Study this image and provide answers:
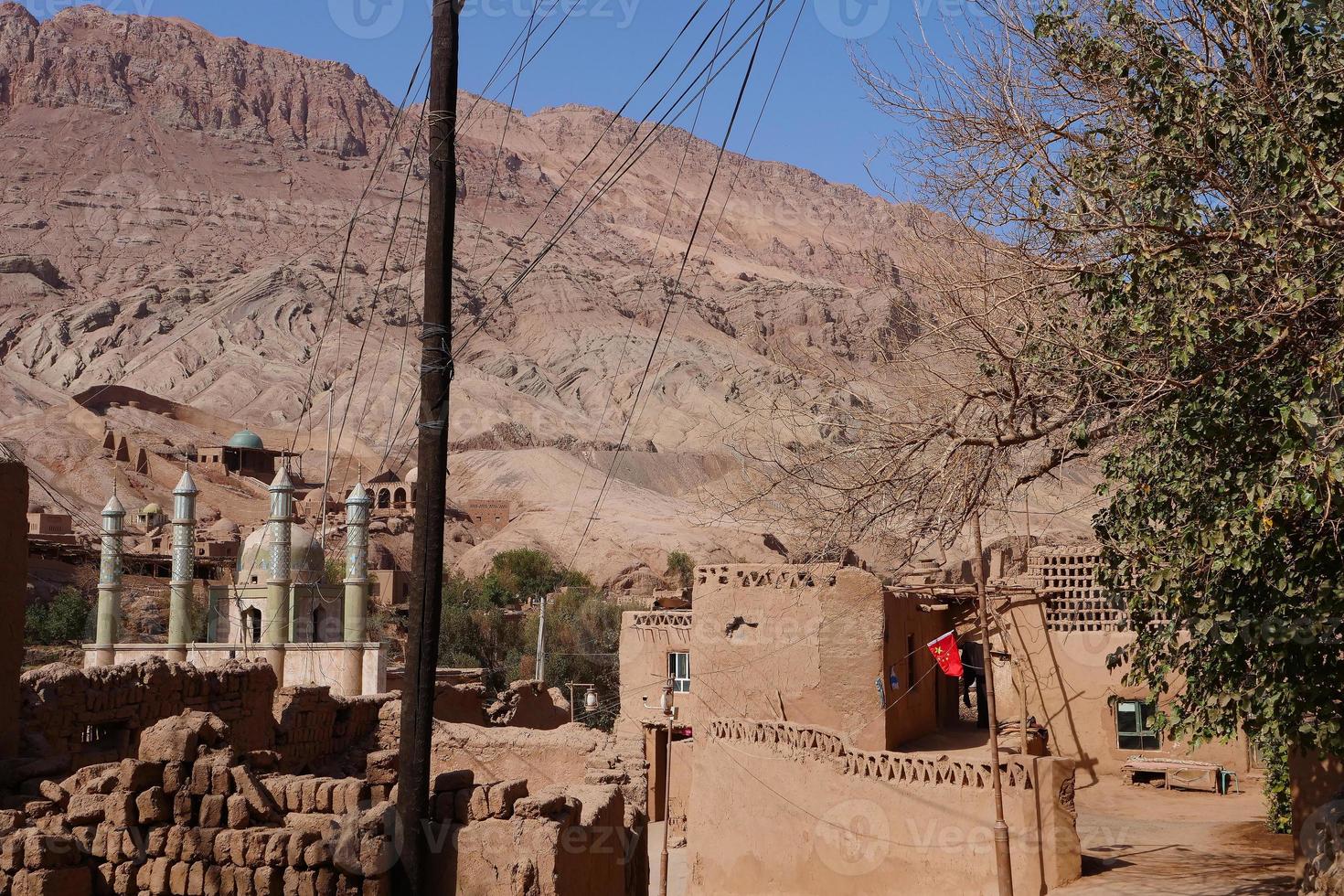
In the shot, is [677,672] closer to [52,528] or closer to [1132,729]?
[1132,729]

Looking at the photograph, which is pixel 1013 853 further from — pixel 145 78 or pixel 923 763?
pixel 145 78

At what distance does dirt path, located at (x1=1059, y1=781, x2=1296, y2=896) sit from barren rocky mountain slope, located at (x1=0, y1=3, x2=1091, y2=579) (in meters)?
6.47

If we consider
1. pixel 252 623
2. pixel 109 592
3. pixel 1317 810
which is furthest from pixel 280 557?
pixel 1317 810

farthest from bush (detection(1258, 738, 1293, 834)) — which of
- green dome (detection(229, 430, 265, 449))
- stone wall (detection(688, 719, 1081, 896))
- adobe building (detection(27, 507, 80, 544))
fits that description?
green dome (detection(229, 430, 265, 449))

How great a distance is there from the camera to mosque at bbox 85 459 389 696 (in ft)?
91.0

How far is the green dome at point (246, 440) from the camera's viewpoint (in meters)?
68.3

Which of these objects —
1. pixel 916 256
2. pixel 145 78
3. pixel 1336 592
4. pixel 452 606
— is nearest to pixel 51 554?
pixel 452 606

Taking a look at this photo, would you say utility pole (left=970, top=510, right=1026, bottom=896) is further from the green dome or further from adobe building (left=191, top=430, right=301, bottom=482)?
the green dome

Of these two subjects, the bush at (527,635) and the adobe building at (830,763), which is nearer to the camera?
the adobe building at (830,763)

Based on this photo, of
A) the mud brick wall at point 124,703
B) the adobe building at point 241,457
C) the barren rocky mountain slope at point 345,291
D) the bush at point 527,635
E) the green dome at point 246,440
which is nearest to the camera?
the mud brick wall at point 124,703

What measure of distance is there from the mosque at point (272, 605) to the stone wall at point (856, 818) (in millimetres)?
11304

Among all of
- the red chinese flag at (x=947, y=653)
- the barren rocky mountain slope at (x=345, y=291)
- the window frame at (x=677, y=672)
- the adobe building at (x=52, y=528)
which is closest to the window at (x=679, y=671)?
the window frame at (x=677, y=672)

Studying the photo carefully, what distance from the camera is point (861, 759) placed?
15297 mm

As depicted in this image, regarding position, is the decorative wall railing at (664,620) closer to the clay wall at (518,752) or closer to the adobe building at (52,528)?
the clay wall at (518,752)
